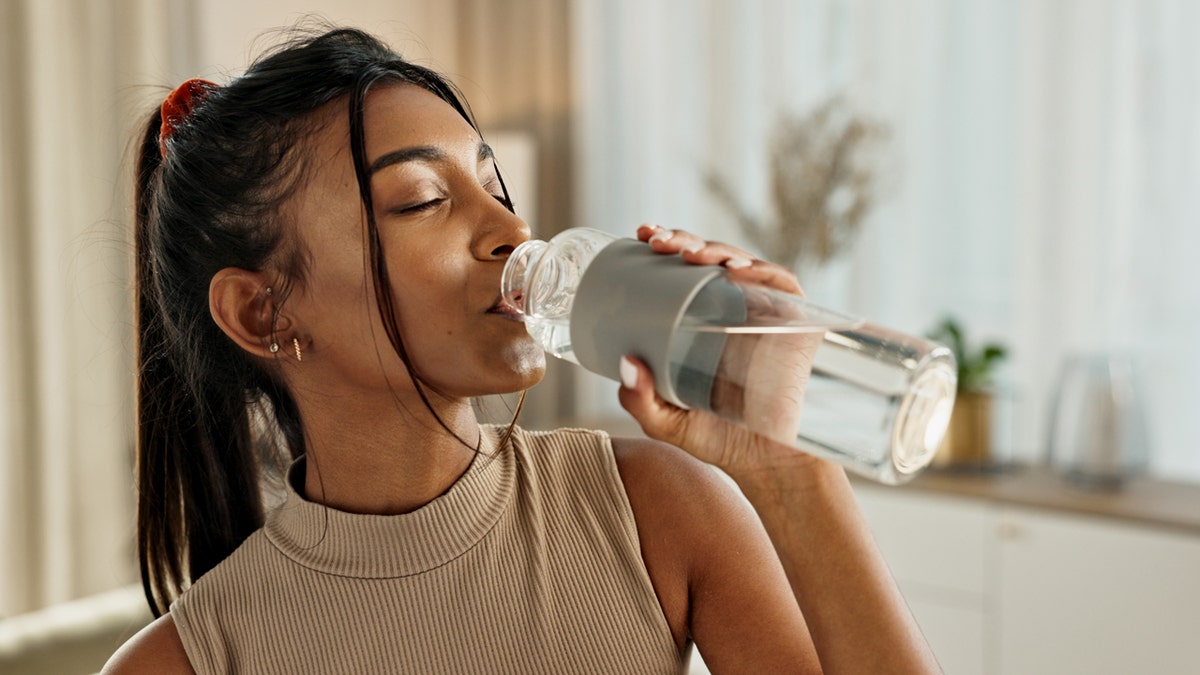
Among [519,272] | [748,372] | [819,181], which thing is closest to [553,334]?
[519,272]

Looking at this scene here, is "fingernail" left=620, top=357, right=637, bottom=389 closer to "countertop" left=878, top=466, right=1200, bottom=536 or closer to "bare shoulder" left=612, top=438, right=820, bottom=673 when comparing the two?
"bare shoulder" left=612, top=438, right=820, bottom=673

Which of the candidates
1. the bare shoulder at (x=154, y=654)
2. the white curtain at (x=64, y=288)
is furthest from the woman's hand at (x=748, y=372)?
the white curtain at (x=64, y=288)

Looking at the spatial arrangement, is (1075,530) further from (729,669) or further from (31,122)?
(31,122)

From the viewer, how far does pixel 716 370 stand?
2.42 feet

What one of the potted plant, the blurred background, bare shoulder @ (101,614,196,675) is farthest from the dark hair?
the potted plant

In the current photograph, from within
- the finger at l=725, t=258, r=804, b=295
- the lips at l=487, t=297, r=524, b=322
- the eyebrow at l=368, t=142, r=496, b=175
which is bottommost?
the lips at l=487, t=297, r=524, b=322

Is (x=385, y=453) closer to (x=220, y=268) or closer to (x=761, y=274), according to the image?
(x=220, y=268)

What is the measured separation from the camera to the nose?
35.9 inches

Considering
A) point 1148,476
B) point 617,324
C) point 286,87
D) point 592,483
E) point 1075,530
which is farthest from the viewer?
point 1148,476

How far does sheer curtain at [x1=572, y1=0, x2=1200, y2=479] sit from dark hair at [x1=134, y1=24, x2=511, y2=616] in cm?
217

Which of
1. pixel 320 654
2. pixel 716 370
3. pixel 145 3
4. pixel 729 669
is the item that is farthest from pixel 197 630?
pixel 145 3

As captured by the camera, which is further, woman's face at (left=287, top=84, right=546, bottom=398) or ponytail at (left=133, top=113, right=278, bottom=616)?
ponytail at (left=133, top=113, right=278, bottom=616)

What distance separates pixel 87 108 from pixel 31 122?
0.48 feet

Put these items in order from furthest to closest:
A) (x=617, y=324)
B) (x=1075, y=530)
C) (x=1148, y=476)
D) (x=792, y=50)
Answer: (x=792, y=50) → (x=1148, y=476) → (x=1075, y=530) → (x=617, y=324)
